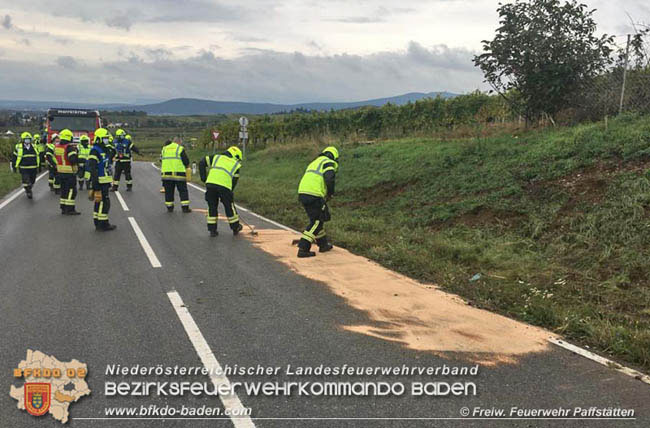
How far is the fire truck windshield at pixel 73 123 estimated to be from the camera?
71.1ft

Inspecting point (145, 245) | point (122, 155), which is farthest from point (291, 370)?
point (122, 155)

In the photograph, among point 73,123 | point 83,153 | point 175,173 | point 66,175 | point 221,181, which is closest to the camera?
point 221,181

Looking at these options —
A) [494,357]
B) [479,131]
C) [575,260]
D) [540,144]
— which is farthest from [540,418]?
[479,131]

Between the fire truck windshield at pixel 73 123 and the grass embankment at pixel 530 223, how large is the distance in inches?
425

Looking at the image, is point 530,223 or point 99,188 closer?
point 530,223

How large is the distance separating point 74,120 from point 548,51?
62.6ft

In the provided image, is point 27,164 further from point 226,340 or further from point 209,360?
point 209,360

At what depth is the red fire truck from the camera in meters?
21.6

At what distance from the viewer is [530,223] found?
880cm

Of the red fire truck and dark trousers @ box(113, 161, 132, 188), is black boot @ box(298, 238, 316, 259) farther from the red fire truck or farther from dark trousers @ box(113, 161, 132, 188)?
the red fire truck

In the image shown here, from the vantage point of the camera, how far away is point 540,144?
12172 millimetres

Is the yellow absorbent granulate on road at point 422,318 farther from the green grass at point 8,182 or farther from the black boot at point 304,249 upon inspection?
the green grass at point 8,182

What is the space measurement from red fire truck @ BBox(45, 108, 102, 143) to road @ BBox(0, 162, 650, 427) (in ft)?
49.0

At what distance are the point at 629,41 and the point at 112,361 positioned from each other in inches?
530
